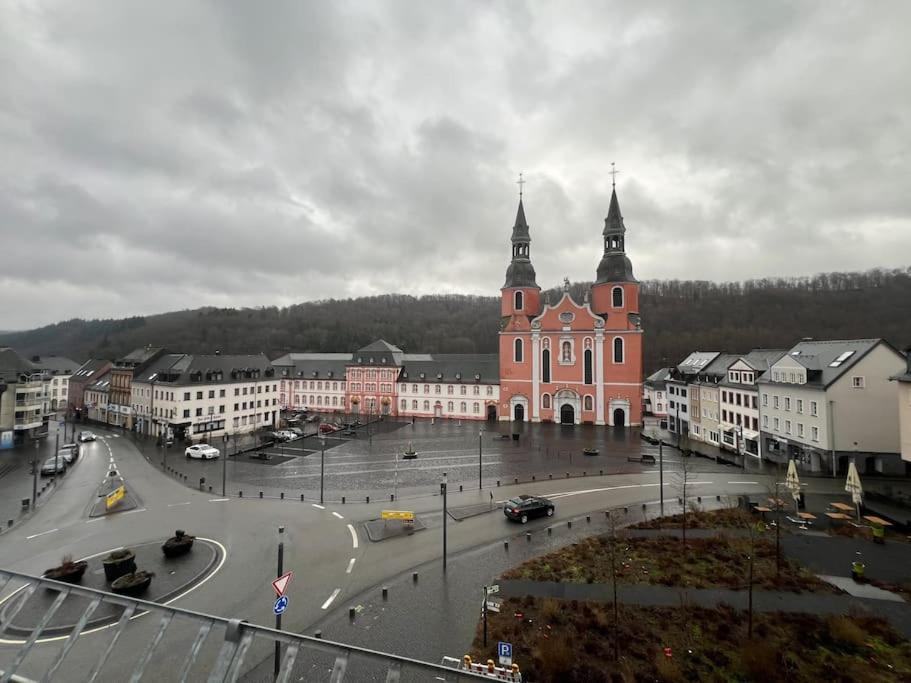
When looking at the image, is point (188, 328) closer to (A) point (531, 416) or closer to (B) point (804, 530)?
(A) point (531, 416)

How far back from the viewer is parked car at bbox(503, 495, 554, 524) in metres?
20.4

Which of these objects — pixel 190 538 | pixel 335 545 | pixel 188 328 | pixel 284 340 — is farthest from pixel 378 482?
pixel 188 328

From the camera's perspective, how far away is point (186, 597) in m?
13.6

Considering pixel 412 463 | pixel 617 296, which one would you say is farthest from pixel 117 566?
pixel 617 296

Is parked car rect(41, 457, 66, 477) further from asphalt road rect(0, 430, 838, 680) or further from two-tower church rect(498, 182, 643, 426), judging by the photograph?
two-tower church rect(498, 182, 643, 426)

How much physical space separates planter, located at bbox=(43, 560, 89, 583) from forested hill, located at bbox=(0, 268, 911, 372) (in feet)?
226

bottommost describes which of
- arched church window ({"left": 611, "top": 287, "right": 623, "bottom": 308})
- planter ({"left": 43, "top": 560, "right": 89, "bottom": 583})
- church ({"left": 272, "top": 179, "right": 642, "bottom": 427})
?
planter ({"left": 43, "top": 560, "right": 89, "bottom": 583})

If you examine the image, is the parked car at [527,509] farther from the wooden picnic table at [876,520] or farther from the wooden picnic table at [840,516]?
the wooden picnic table at [876,520]

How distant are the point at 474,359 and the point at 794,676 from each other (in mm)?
53180

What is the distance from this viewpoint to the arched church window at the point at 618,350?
173ft

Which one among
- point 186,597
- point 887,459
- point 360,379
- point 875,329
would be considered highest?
point 875,329

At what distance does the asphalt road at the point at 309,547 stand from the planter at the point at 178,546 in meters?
1.47

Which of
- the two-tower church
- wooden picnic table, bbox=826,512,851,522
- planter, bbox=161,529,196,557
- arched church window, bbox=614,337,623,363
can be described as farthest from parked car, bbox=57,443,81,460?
arched church window, bbox=614,337,623,363

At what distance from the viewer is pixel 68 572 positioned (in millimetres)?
14406
